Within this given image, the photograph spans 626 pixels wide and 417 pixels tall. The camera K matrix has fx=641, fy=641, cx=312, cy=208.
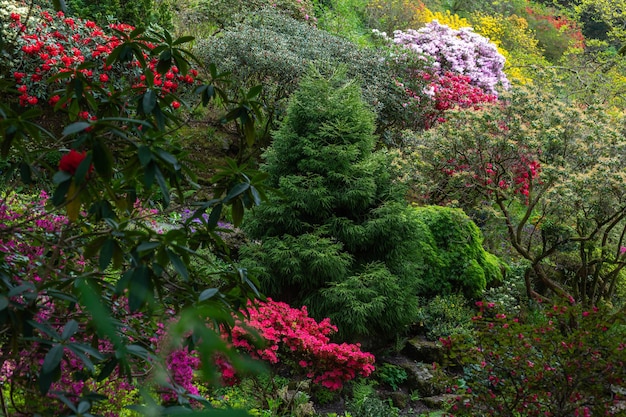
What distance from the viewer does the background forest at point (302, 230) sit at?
6.16 feet

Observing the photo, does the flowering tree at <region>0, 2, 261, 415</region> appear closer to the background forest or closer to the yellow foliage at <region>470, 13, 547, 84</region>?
the background forest

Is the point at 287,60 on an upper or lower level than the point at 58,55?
upper

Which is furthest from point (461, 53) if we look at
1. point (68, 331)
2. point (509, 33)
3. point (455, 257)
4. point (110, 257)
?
point (68, 331)

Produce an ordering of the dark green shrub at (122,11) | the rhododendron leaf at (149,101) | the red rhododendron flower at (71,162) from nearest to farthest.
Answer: the red rhododendron flower at (71,162)
the rhododendron leaf at (149,101)
the dark green shrub at (122,11)

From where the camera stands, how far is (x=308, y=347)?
17.1 feet

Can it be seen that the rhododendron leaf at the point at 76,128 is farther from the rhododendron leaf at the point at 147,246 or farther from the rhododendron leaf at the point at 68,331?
the rhododendron leaf at the point at 68,331

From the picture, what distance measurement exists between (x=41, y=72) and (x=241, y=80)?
275cm

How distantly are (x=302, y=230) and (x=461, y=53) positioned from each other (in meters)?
8.37

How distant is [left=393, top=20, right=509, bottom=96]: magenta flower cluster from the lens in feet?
43.4

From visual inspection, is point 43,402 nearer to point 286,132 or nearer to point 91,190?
point 91,190

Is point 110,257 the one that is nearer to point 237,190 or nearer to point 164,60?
point 237,190

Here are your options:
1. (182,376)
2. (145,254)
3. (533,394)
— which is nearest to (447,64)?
(533,394)

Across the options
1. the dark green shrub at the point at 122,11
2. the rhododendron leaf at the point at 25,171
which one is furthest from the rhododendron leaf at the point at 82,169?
the dark green shrub at the point at 122,11

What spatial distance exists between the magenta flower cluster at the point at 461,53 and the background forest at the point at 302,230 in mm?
1496
